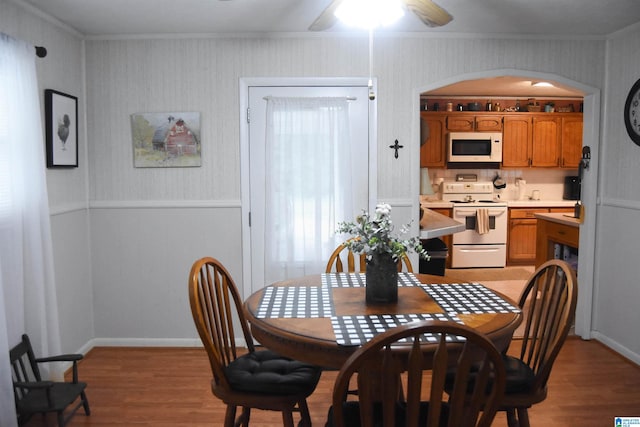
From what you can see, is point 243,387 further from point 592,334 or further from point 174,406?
point 592,334

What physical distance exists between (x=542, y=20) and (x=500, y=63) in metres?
0.47

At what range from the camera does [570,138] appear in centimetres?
686

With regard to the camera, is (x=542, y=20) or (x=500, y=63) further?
(x=500, y=63)

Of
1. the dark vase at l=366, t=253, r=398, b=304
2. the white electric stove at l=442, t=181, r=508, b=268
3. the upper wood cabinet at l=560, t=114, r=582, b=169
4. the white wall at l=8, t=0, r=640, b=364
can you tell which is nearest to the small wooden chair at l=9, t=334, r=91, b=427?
the white wall at l=8, t=0, r=640, b=364

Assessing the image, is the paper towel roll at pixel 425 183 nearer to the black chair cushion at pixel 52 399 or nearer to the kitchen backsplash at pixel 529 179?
the black chair cushion at pixel 52 399

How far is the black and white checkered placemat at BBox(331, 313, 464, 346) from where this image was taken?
1745mm

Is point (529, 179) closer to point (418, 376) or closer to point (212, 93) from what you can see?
point (212, 93)

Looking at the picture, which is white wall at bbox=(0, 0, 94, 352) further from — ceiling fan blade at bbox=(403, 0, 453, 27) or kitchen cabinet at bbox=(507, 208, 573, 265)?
kitchen cabinet at bbox=(507, 208, 573, 265)

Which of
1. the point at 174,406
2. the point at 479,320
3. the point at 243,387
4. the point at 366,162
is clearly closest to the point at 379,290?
the point at 479,320

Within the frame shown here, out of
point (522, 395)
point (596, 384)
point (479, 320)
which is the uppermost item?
point (479, 320)

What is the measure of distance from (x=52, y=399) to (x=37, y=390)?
0.21m

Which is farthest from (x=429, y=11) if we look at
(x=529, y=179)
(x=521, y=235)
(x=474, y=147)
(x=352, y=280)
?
(x=529, y=179)

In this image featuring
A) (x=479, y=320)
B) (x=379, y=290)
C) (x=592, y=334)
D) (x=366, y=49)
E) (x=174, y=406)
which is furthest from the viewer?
(x=592, y=334)

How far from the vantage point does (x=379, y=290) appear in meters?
2.16
